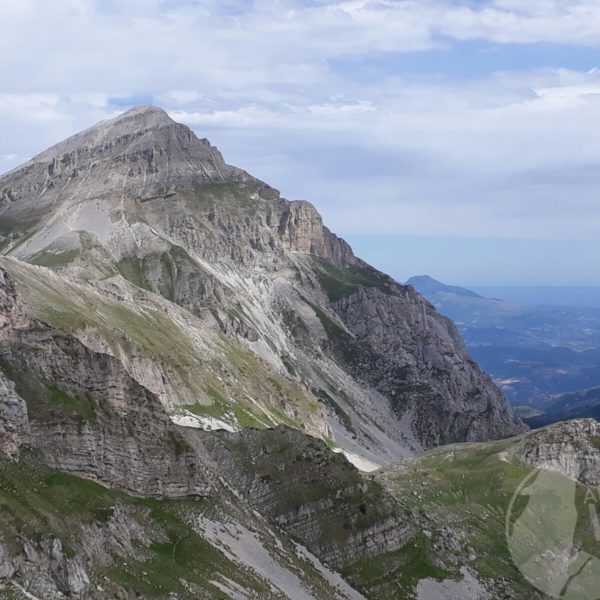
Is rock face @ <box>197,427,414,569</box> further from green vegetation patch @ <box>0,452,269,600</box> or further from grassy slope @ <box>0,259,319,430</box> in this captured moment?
grassy slope @ <box>0,259,319,430</box>

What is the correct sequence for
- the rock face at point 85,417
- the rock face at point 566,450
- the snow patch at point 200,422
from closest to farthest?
the rock face at point 85,417
the rock face at point 566,450
the snow patch at point 200,422

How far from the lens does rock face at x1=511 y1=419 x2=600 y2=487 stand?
125m

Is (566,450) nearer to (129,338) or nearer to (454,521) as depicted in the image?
(454,521)

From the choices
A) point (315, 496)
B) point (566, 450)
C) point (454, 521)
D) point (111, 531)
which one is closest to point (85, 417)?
point (111, 531)

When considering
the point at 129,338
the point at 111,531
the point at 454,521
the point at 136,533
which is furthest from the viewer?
the point at 129,338

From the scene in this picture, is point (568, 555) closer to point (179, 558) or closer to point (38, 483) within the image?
point (179, 558)

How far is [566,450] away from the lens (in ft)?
418

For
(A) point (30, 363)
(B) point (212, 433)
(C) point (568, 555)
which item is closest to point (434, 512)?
(C) point (568, 555)

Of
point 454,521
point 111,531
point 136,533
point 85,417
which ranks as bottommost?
point 454,521

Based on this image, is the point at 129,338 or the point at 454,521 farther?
the point at 129,338

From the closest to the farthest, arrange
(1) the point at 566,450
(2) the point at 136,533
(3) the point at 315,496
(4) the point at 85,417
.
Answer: (2) the point at 136,533 → (4) the point at 85,417 → (3) the point at 315,496 → (1) the point at 566,450

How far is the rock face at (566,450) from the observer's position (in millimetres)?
124625

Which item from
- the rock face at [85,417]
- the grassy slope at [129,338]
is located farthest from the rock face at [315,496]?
the grassy slope at [129,338]

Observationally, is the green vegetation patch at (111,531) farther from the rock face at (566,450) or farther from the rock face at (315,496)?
the rock face at (566,450)
